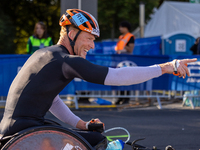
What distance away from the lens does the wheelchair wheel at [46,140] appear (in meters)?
2.22

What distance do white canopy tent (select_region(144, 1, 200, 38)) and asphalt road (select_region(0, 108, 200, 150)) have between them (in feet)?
50.2

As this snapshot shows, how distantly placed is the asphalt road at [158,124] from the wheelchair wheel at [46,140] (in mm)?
2271

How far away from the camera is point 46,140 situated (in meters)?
2.27

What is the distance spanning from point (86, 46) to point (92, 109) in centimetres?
590

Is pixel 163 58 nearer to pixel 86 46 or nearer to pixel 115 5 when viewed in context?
pixel 86 46

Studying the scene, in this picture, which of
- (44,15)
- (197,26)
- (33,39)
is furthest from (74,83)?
(44,15)

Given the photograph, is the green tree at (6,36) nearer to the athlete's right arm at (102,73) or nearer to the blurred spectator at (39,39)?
the blurred spectator at (39,39)

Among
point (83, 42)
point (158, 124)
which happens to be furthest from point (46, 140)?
point (158, 124)

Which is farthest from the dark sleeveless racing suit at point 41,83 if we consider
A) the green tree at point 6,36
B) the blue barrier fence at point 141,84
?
the green tree at point 6,36

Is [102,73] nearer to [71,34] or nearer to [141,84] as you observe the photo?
[71,34]

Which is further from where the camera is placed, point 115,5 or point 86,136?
point 115,5

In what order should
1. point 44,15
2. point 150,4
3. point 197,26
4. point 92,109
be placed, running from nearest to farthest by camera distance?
point 92,109
point 197,26
point 44,15
point 150,4

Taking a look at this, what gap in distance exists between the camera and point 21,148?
88.0 inches

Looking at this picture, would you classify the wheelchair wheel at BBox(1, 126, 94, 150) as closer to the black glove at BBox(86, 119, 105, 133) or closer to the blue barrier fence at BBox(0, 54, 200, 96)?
the black glove at BBox(86, 119, 105, 133)
